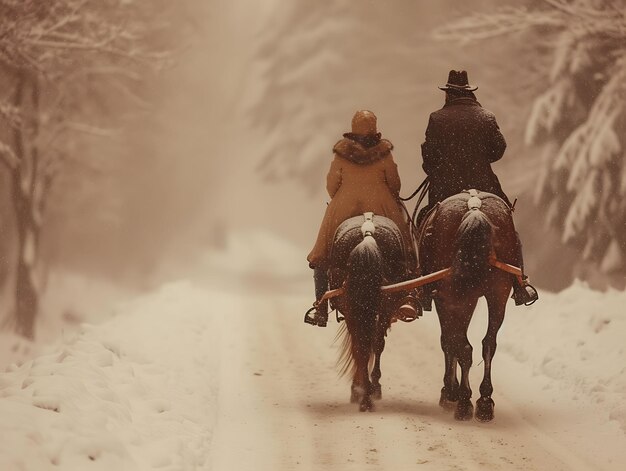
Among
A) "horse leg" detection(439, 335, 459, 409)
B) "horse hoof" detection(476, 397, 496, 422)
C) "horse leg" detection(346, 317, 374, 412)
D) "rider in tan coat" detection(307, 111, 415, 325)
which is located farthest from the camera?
"rider in tan coat" detection(307, 111, 415, 325)

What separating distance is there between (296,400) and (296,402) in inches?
4.9

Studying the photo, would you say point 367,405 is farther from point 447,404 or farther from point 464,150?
point 464,150

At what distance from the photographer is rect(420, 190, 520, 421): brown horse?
1098 centimetres

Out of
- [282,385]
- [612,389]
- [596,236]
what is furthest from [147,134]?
[612,389]

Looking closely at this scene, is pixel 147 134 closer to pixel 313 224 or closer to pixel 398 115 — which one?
pixel 313 224

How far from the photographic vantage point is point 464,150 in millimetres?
11859

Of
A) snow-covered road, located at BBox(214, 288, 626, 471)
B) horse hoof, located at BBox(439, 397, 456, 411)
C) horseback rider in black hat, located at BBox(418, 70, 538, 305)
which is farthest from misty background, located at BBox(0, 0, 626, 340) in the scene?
horse hoof, located at BBox(439, 397, 456, 411)

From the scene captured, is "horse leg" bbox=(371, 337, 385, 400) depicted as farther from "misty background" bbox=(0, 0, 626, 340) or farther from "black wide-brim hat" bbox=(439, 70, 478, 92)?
"misty background" bbox=(0, 0, 626, 340)

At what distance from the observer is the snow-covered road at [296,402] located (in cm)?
906

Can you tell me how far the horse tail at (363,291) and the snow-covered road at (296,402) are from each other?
2.57 feet

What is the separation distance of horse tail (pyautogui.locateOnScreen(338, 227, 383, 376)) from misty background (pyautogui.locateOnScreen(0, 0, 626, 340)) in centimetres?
822

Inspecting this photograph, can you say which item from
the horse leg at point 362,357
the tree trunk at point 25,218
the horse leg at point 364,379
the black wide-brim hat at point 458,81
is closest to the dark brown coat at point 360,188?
the black wide-brim hat at point 458,81

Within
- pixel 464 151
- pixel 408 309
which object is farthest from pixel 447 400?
pixel 464 151

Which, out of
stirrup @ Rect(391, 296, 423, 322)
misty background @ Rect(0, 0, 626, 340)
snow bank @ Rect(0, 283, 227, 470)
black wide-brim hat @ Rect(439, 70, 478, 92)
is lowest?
snow bank @ Rect(0, 283, 227, 470)
